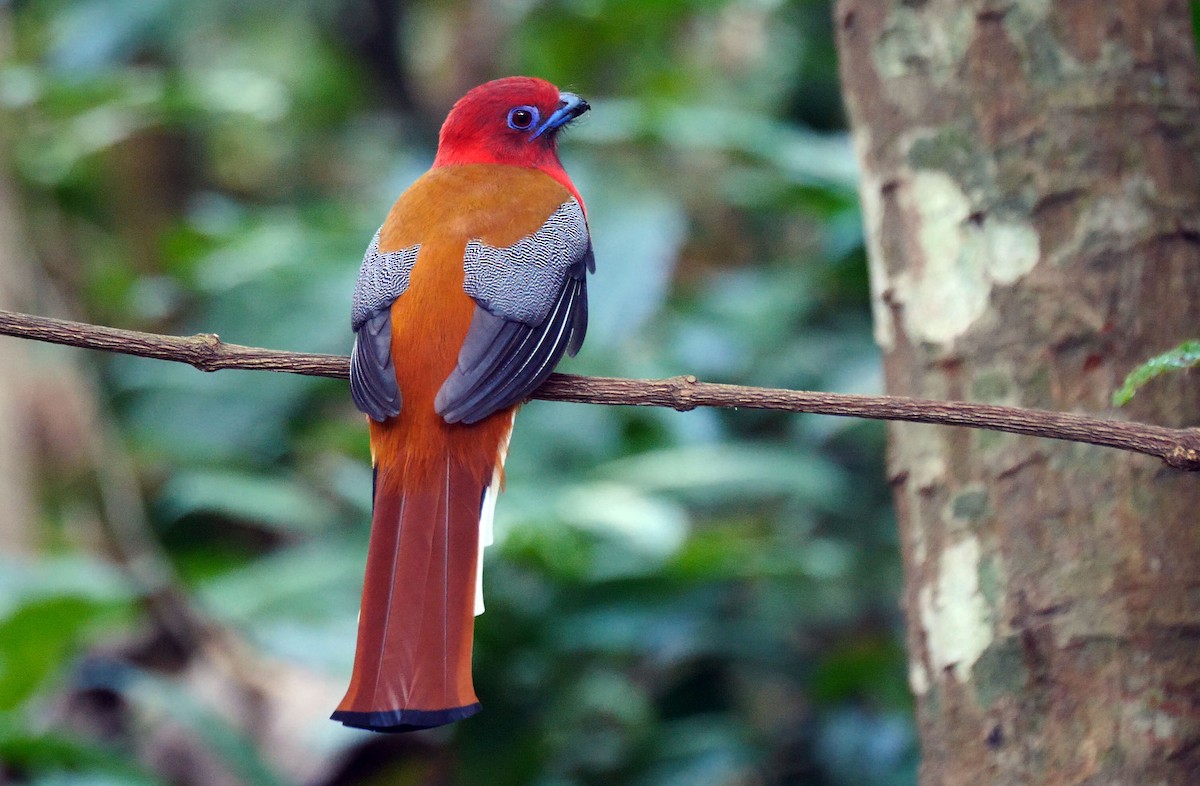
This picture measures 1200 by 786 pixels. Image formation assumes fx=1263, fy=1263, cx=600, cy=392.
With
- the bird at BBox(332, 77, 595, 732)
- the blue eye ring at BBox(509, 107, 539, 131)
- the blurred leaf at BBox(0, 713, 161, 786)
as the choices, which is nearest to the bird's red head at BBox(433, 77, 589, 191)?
the blue eye ring at BBox(509, 107, 539, 131)

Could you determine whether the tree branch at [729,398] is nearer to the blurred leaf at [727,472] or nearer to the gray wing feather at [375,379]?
the gray wing feather at [375,379]

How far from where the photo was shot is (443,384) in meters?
2.04

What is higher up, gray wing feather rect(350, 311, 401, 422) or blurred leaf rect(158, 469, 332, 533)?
blurred leaf rect(158, 469, 332, 533)

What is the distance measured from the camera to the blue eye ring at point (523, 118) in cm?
264

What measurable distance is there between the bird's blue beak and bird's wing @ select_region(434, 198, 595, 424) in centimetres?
40

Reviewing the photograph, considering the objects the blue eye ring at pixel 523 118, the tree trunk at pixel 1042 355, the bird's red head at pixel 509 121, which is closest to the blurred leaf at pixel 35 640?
the bird's red head at pixel 509 121

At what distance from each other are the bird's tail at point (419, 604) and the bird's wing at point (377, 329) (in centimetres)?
12

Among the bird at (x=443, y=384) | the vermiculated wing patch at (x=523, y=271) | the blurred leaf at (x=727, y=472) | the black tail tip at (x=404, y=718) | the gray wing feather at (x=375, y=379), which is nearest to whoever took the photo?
the black tail tip at (x=404, y=718)

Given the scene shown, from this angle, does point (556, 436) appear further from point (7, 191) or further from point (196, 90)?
point (7, 191)

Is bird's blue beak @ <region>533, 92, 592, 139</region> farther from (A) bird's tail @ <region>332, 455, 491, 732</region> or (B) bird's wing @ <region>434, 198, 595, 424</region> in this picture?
(A) bird's tail @ <region>332, 455, 491, 732</region>

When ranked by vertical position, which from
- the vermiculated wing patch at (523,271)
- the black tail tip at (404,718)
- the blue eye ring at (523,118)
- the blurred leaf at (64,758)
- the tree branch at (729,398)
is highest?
the blue eye ring at (523,118)

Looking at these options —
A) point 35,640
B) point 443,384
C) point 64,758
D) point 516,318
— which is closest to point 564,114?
point 516,318

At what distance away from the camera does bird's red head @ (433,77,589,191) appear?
2646 millimetres

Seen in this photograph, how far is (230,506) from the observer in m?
3.47
